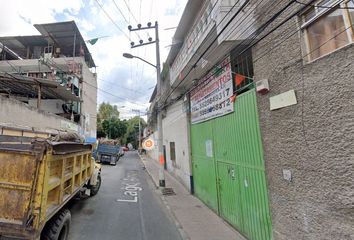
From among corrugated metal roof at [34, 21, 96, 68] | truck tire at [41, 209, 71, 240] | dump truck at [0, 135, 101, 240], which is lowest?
truck tire at [41, 209, 71, 240]

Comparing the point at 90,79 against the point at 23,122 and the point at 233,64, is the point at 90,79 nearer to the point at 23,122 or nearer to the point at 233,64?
the point at 23,122

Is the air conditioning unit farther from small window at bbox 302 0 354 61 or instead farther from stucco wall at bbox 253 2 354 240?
small window at bbox 302 0 354 61

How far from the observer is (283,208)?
3975mm

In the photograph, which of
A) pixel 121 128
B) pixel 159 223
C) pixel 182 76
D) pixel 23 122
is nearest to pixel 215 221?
pixel 159 223

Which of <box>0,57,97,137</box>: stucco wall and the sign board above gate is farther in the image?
<box>0,57,97,137</box>: stucco wall

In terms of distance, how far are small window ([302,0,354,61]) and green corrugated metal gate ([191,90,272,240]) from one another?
1.68 m

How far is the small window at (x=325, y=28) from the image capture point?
2.90 metres

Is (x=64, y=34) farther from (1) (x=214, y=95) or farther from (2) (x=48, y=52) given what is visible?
(1) (x=214, y=95)

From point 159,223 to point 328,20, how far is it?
6.49 metres

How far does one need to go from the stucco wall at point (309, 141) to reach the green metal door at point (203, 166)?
332 cm

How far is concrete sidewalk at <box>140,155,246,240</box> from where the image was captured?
18.4 feet

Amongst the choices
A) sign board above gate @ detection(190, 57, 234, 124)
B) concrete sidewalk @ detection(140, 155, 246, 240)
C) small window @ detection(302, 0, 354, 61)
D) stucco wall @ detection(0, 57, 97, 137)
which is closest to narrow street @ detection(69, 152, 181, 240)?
concrete sidewalk @ detection(140, 155, 246, 240)

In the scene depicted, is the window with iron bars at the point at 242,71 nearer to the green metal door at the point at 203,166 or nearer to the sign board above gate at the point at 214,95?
the sign board above gate at the point at 214,95

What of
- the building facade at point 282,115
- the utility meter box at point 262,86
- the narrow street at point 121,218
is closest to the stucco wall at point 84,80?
the narrow street at point 121,218
